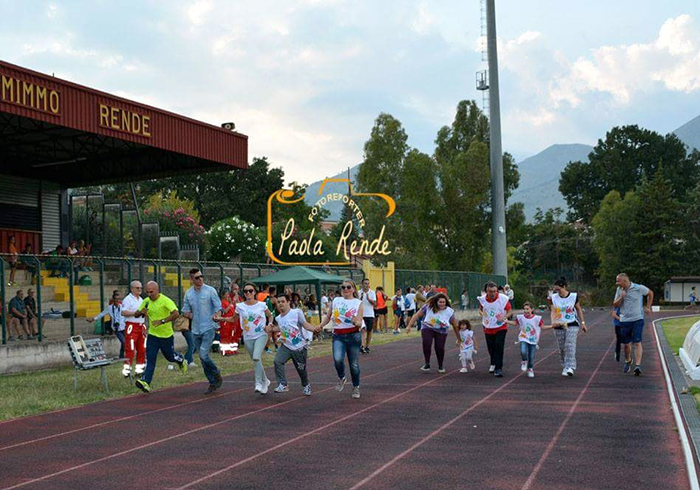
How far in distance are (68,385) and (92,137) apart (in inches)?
590

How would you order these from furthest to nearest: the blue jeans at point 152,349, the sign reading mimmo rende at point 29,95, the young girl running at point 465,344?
the sign reading mimmo rende at point 29,95 < the young girl running at point 465,344 < the blue jeans at point 152,349

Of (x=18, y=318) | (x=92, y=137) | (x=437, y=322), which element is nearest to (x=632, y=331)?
(x=437, y=322)

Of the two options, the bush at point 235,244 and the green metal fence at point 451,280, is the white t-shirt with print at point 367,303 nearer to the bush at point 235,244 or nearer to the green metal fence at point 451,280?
the green metal fence at point 451,280

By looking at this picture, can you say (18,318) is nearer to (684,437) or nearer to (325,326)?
(325,326)

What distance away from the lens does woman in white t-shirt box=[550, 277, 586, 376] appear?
16609 mm

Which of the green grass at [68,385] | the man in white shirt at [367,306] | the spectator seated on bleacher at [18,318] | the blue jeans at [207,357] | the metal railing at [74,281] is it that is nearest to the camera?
the green grass at [68,385]

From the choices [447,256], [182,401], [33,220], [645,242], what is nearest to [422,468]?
[182,401]

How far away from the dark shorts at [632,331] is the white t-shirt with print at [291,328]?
6.36 meters

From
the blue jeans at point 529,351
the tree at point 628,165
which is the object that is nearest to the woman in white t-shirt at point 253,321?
the blue jeans at point 529,351

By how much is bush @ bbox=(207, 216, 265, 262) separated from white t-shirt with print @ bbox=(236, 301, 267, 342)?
170ft

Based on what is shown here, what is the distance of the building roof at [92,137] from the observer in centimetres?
2317

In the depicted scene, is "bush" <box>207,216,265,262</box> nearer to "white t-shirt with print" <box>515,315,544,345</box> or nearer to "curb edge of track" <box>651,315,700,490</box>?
"white t-shirt with print" <box>515,315,544,345</box>

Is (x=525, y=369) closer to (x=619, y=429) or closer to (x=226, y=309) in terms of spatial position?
(x=619, y=429)

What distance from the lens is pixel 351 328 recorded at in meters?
14.2
